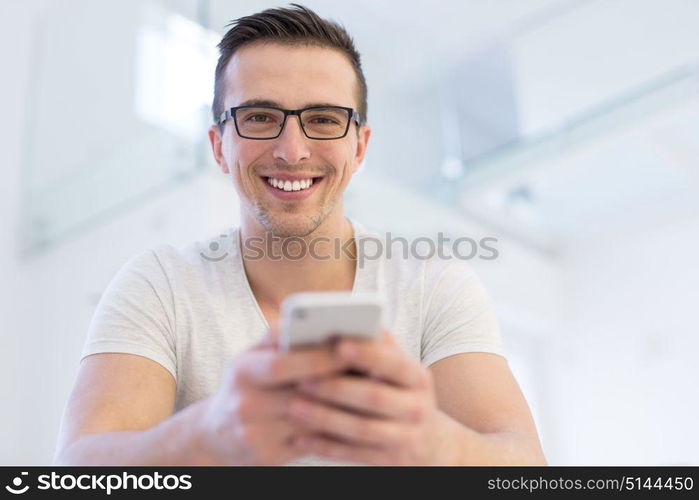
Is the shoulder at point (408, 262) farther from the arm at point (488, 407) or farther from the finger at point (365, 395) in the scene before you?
the finger at point (365, 395)

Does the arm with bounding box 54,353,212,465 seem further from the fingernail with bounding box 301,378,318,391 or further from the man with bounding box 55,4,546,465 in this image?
the fingernail with bounding box 301,378,318,391

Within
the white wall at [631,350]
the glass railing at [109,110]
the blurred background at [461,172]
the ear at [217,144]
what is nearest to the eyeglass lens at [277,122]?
the ear at [217,144]

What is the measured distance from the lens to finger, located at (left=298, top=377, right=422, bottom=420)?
2.27ft

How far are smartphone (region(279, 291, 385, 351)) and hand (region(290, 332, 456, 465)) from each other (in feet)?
0.04

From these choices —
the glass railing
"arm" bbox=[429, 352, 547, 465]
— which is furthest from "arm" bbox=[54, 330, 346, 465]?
the glass railing

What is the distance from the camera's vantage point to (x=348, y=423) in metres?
0.70

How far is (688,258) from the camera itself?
4.66m

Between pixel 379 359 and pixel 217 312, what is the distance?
596 millimetres

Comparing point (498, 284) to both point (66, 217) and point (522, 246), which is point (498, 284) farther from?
point (66, 217)

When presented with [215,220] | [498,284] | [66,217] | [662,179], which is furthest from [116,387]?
[662,179]

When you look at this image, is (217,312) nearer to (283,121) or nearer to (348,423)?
(283,121)

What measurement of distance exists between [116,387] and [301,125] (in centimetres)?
49

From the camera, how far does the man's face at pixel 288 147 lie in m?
1.30

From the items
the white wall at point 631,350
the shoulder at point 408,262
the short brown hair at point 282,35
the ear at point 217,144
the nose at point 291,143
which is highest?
the white wall at point 631,350
